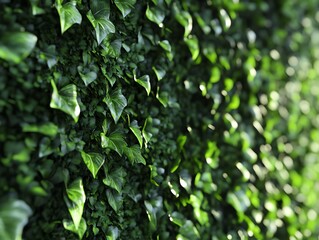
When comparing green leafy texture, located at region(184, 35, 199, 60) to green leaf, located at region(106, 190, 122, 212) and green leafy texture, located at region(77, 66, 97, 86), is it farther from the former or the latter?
green leaf, located at region(106, 190, 122, 212)

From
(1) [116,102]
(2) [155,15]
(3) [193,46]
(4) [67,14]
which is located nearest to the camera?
(4) [67,14]

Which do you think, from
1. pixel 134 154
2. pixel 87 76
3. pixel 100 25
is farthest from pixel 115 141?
pixel 100 25

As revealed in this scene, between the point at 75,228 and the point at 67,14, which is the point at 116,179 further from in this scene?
the point at 67,14

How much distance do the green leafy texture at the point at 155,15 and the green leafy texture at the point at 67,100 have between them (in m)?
0.41

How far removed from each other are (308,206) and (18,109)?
1654 millimetres

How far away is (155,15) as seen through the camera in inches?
54.4

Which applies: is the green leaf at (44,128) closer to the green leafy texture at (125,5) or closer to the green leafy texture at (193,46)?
the green leafy texture at (125,5)

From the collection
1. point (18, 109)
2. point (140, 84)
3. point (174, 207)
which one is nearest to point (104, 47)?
point (140, 84)

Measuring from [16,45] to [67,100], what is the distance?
20cm

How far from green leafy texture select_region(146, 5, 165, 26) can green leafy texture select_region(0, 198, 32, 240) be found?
2.40 feet

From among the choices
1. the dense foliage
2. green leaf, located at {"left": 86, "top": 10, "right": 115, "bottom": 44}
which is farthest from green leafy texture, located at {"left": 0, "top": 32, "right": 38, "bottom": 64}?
green leaf, located at {"left": 86, "top": 10, "right": 115, "bottom": 44}

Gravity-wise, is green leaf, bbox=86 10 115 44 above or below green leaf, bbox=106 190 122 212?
above

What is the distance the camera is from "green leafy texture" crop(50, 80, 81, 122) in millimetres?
1065

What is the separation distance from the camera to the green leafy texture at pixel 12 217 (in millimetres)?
935
